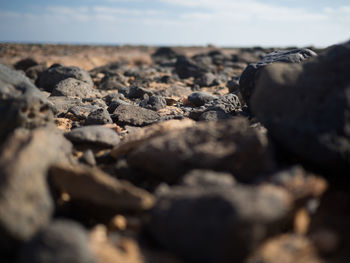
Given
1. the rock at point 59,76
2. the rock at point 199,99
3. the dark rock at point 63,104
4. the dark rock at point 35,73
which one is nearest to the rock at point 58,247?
the dark rock at point 63,104

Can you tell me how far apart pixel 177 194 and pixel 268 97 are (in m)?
1.42

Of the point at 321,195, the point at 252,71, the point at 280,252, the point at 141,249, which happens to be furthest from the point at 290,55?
the point at 141,249

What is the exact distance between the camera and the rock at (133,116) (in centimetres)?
506

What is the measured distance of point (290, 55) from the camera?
5297 millimetres

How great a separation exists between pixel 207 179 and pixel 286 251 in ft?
2.38

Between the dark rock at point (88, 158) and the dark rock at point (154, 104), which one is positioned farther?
the dark rock at point (154, 104)

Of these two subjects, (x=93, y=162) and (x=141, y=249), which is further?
(x=93, y=162)

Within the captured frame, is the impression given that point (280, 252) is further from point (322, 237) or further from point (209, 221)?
point (209, 221)

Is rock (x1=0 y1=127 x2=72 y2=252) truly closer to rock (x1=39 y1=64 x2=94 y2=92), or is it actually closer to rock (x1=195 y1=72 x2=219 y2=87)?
rock (x1=39 y1=64 x2=94 y2=92)

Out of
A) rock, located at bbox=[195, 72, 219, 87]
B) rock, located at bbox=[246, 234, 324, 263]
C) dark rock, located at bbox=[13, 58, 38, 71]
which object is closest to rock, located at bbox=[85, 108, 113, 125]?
rock, located at bbox=[246, 234, 324, 263]

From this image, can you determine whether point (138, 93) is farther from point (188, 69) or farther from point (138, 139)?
point (188, 69)

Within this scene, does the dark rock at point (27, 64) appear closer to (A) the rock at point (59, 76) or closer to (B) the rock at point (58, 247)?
(A) the rock at point (59, 76)

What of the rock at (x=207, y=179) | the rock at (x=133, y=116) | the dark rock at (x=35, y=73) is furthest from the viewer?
the dark rock at (x=35, y=73)

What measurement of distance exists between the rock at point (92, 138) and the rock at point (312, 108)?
1762 millimetres
